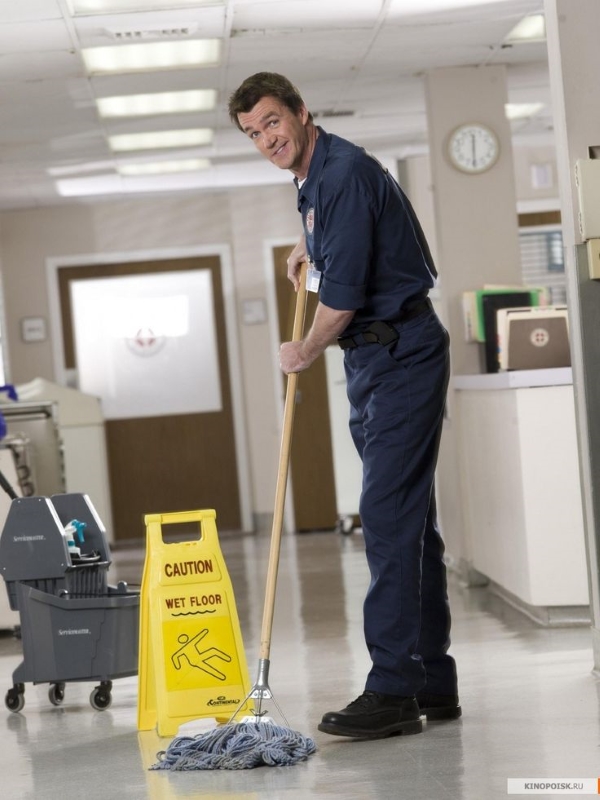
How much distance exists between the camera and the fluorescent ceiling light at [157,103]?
6.72m

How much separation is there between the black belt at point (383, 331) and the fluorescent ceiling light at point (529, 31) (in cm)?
323

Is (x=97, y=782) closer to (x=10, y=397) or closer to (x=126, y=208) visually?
(x=10, y=397)

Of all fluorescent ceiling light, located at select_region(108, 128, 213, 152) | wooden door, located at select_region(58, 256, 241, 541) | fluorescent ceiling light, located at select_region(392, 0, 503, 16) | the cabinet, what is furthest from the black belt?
wooden door, located at select_region(58, 256, 241, 541)

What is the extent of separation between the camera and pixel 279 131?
2.96 m

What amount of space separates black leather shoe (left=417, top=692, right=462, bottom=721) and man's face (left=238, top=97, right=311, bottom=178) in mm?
1345

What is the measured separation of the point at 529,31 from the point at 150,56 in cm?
181

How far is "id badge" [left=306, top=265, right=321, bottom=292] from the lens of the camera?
301 cm

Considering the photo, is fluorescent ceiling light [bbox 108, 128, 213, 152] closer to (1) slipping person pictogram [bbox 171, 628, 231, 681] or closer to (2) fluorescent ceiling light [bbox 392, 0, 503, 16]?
(2) fluorescent ceiling light [bbox 392, 0, 503, 16]

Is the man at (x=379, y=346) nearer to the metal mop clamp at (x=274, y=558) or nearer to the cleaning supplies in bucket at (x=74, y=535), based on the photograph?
the metal mop clamp at (x=274, y=558)

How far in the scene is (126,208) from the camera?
33.0 ft

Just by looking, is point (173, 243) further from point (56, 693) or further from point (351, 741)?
point (351, 741)

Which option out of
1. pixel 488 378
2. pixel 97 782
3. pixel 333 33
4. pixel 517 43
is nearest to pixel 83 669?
pixel 97 782

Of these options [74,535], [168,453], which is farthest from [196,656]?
[168,453]

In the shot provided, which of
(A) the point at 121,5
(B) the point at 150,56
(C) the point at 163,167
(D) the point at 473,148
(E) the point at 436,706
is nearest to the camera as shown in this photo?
(E) the point at 436,706
